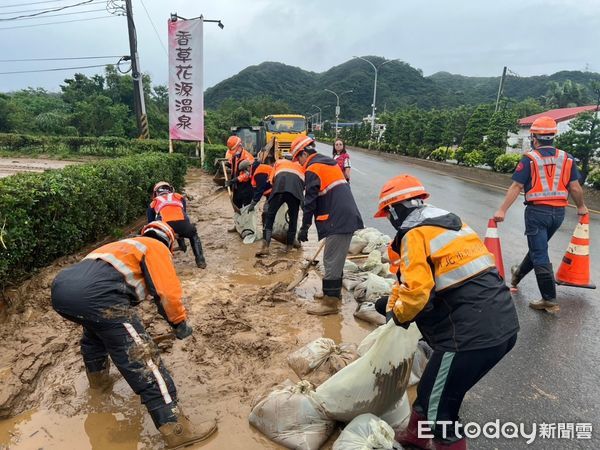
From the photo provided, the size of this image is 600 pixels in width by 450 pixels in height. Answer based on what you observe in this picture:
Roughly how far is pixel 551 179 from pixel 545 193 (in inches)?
5.7

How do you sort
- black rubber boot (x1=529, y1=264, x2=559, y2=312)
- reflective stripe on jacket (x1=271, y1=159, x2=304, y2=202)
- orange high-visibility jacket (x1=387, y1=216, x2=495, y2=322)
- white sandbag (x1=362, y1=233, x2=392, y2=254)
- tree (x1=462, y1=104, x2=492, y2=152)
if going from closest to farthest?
orange high-visibility jacket (x1=387, y1=216, x2=495, y2=322), black rubber boot (x1=529, y1=264, x2=559, y2=312), reflective stripe on jacket (x1=271, y1=159, x2=304, y2=202), white sandbag (x1=362, y1=233, x2=392, y2=254), tree (x1=462, y1=104, x2=492, y2=152)

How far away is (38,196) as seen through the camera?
4.07 metres

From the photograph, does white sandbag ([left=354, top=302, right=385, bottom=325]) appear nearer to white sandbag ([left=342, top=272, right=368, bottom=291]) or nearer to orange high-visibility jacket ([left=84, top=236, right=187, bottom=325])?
white sandbag ([left=342, top=272, right=368, bottom=291])

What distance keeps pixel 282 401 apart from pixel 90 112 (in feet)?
85.7

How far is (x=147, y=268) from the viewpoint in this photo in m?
2.39

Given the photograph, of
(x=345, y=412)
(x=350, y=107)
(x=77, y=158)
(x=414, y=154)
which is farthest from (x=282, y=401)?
(x=350, y=107)

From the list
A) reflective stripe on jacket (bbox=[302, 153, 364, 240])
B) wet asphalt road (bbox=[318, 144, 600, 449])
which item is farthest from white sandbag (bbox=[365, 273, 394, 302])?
wet asphalt road (bbox=[318, 144, 600, 449])

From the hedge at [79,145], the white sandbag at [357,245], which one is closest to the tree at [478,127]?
the hedge at [79,145]

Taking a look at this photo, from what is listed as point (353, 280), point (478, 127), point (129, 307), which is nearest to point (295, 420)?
point (129, 307)

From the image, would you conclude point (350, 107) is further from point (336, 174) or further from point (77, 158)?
point (336, 174)

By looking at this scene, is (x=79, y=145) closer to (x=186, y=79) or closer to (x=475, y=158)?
(x=186, y=79)

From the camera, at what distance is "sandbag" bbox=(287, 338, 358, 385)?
292 cm

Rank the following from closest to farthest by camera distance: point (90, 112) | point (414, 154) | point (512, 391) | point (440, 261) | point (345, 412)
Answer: point (440, 261) → point (345, 412) → point (512, 391) → point (90, 112) → point (414, 154)

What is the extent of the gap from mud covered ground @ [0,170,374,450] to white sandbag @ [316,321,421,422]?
1.49 ft
